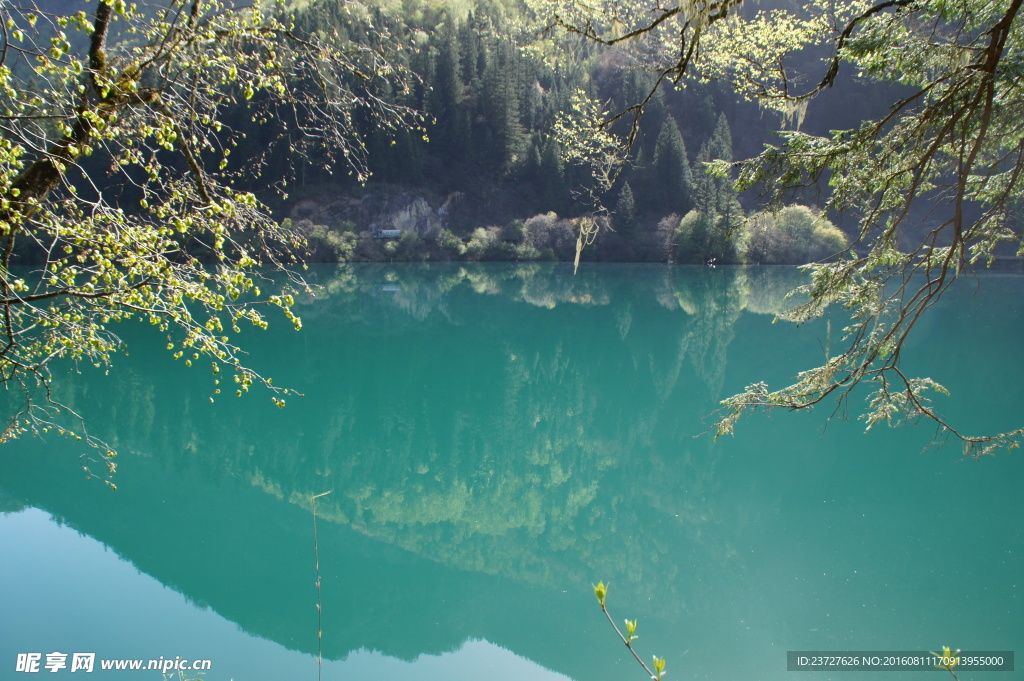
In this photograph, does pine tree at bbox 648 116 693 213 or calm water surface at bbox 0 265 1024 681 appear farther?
pine tree at bbox 648 116 693 213

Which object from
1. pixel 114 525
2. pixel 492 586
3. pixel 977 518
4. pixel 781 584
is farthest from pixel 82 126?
pixel 977 518

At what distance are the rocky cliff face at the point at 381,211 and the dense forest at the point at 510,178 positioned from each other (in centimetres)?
10

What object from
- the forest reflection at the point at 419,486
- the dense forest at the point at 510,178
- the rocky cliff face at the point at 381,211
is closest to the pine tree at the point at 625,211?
the dense forest at the point at 510,178

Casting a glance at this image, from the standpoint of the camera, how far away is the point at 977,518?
8.02 m

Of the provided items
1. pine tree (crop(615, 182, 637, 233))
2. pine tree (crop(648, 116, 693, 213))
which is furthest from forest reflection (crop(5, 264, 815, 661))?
pine tree (crop(648, 116, 693, 213))

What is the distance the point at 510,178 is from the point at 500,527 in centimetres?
4424

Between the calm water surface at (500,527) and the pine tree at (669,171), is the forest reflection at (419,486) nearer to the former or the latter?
the calm water surface at (500,527)

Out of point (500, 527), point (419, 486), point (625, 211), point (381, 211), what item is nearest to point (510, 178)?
point (381, 211)

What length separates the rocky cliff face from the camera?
146ft

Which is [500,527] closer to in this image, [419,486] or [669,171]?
[419,486]

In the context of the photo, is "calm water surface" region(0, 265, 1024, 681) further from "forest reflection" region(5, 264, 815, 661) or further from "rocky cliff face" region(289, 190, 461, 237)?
"rocky cliff face" region(289, 190, 461, 237)

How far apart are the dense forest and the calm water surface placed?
1033 inches

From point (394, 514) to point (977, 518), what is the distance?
22.7ft

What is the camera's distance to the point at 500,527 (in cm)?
826
